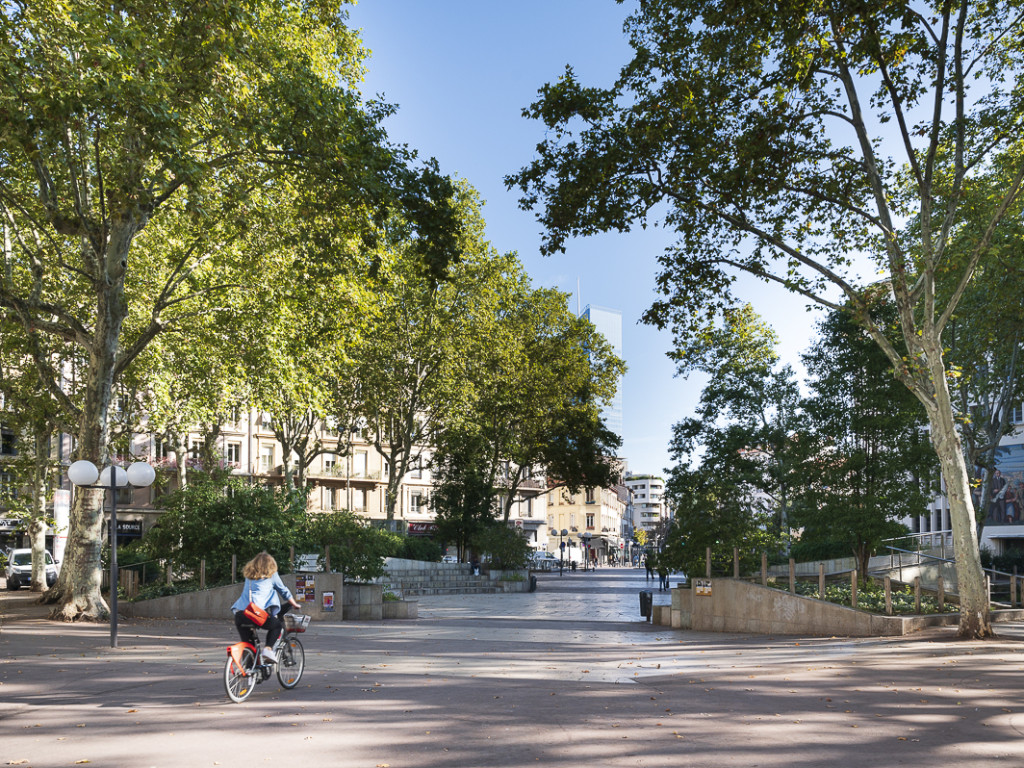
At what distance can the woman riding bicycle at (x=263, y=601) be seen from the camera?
9.34m

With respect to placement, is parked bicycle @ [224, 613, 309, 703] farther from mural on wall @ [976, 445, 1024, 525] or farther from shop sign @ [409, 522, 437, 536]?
shop sign @ [409, 522, 437, 536]

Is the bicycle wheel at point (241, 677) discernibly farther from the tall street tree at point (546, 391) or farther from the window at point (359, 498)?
the window at point (359, 498)

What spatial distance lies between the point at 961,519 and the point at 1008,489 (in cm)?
4324

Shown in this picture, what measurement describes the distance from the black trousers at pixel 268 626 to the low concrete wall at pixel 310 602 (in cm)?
1217

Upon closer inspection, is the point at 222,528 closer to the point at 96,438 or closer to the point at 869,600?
the point at 96,438

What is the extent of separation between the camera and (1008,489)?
5369cm

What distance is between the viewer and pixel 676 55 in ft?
56.3

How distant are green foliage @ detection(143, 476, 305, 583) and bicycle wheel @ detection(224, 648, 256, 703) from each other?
14134 mm

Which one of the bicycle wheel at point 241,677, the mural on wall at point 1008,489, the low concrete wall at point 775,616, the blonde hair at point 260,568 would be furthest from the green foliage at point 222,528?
the mural on wall at point 1008,489

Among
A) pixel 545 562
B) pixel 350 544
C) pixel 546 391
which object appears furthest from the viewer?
pixel 545 562

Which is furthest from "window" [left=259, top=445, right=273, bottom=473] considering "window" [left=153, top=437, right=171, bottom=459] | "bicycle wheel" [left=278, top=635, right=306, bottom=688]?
"bicycle wheel" [left=278, top=635, right=306, bottom=688]

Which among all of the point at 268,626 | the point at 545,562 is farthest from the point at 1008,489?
the point at 268,626

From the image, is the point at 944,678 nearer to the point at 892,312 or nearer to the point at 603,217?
the point at 603,217

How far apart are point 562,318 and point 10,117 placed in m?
35.7
